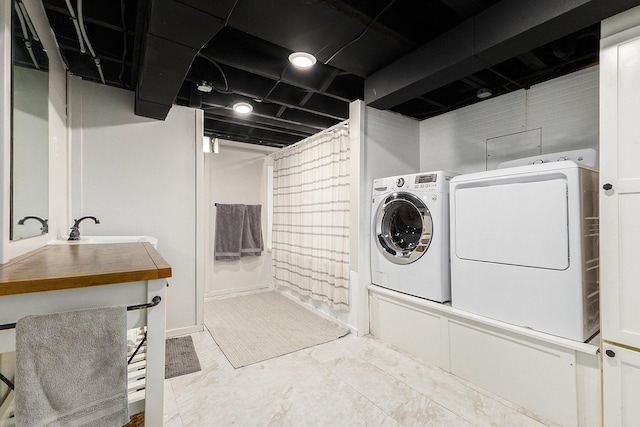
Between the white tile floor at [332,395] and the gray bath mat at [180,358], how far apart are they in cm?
6

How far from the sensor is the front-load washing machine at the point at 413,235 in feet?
7.34

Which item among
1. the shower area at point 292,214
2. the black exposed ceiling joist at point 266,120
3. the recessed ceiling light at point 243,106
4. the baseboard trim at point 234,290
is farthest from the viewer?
the baseboard trim at point 234,290

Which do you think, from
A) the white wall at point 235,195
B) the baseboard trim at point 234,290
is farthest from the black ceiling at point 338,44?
the baseboard trim at point 234,290

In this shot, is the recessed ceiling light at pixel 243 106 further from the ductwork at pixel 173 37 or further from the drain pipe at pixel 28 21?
the drain pipe at pixel 28 21

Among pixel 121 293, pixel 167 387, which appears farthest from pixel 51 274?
pixel 167 387

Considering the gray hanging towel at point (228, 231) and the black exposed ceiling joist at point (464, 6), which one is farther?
the gray hanging towel at point (228, 231)

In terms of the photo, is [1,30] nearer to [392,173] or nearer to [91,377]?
[91,377]

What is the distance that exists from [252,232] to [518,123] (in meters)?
3.63

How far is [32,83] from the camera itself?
4.88ft

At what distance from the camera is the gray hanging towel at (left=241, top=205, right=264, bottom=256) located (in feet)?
14.6

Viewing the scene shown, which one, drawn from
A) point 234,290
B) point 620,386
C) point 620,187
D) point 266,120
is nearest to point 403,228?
point 620,187

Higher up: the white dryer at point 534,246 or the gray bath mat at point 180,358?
the white dryer at point 534,246

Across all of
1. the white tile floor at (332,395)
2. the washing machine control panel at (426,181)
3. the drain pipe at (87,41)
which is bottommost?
the white tile floor at (332,395)

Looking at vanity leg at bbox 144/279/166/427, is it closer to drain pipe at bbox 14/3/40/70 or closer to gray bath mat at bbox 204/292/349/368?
gray bath mat at bbox 204/292/349/368
